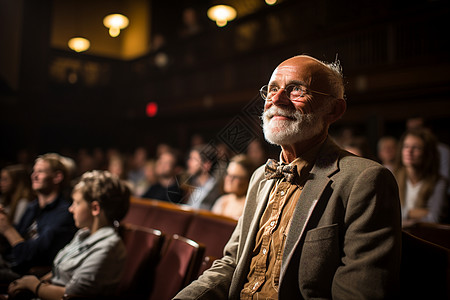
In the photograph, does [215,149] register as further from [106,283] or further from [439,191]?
[106,283]

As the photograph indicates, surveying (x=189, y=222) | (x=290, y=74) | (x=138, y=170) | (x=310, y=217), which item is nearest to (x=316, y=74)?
(x=290, y=74)

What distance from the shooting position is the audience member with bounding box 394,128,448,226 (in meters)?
2.63

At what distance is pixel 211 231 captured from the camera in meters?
2.21

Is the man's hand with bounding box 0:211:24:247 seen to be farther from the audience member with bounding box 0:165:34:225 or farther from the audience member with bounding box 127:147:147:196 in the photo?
the audience member with bounding box 127:147:147:196

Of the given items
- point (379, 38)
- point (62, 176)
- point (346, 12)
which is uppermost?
point (346, 12)

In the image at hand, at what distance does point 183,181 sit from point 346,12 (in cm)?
281

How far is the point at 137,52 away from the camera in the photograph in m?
10.6

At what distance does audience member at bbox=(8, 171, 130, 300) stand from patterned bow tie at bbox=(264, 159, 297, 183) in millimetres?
903

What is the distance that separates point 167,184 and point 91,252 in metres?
2.27

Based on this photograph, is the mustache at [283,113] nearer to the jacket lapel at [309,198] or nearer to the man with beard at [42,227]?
the jacket lapel at [309,198]

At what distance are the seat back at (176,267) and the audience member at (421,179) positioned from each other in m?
1.48

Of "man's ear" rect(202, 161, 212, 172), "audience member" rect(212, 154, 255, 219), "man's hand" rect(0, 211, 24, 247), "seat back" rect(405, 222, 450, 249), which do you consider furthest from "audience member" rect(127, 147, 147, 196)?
"seat back" rect(405, 222, 450, 249)

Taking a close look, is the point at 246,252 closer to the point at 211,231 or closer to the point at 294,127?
the point at 294,127

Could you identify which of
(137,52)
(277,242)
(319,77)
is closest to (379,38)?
(319,77)
